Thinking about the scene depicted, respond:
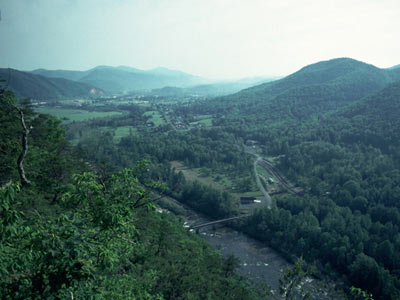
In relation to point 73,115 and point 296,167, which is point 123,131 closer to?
point 73,115

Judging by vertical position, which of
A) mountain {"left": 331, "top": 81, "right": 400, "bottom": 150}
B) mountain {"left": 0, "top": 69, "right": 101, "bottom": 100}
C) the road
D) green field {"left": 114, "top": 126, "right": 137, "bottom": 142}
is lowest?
the road

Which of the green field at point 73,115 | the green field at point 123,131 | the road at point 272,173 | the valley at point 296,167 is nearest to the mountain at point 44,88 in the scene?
the green field at point 73,115

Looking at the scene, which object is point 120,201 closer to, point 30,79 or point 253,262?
point 253,262

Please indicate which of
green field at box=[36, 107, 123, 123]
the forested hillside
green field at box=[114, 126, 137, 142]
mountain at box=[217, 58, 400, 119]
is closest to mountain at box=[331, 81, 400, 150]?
mountain at box=[217, 58, 400, 119]

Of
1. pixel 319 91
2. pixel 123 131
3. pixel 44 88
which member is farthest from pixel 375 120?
pixel 44 88

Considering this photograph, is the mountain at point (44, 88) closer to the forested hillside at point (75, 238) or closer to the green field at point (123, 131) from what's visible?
the green field at point (123, 131)

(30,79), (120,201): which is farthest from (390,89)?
(30,79)

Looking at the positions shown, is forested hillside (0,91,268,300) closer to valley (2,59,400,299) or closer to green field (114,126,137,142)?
valley (2,59,400,299)
